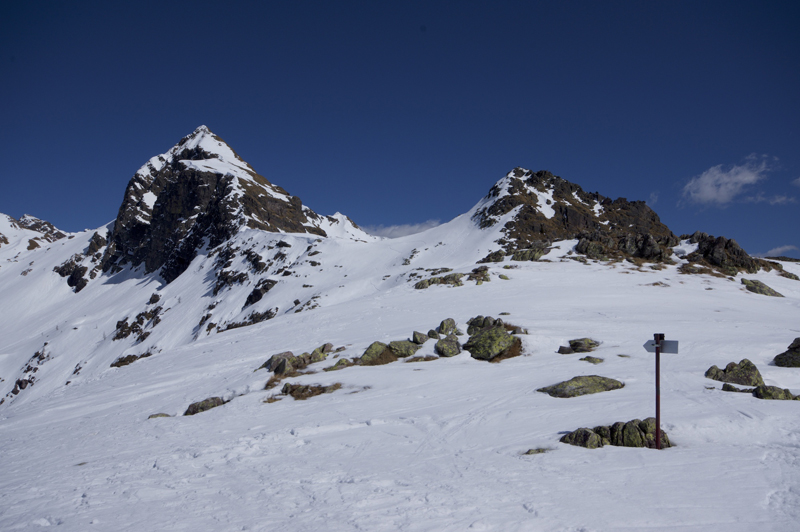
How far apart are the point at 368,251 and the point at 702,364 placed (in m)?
52.0

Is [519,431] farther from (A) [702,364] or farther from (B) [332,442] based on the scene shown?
(A) [702,364]

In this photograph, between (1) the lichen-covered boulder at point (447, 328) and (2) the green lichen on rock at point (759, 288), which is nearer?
(1) the lichen-covered boulder at point (447, 328)

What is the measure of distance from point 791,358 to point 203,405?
2077cm

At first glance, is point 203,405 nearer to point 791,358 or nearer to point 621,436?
point 621,436

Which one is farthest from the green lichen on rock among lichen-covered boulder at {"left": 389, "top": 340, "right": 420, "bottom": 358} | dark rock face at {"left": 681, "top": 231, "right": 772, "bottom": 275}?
lichen-covered boulder at {"left": 389, "top": 340, "right": 420, "bottom": 358}

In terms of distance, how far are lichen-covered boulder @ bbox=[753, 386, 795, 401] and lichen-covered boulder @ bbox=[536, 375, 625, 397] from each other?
3.23m

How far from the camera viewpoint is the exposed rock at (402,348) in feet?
59.3

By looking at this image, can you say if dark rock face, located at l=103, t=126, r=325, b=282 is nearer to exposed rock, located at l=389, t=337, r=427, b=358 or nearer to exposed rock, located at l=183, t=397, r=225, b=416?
exposed rock, located at l=389, t=337, r=427, b=358

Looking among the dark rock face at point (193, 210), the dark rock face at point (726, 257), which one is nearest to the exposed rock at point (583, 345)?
the dark rock face at point (726, 257)

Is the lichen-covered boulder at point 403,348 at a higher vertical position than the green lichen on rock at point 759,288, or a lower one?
lower

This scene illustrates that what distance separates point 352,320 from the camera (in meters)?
25.8

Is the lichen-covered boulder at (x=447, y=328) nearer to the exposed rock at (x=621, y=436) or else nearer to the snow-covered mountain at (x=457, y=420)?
the snow-covered mountain at (x=457, y=420)

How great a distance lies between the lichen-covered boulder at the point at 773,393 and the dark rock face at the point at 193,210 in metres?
85.0

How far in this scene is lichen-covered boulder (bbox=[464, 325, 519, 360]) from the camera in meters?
17.3
